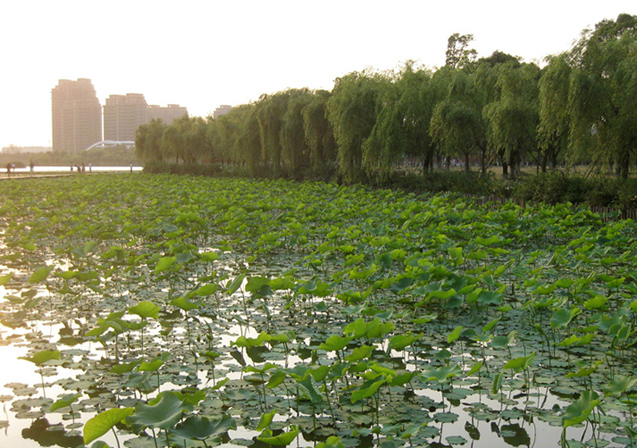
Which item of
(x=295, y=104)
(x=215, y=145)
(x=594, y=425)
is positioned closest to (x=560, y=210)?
(x=594, y=425)

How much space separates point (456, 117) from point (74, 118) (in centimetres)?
10500

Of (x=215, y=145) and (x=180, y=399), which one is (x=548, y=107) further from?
(x=215, y=145)

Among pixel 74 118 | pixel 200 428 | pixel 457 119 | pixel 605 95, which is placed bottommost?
pixel 200 428

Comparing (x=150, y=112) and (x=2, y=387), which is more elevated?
(x=150, y=112)

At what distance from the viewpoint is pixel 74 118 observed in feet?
348

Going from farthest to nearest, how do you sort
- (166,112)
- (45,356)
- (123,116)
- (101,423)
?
(166,112) → (123,116) → (45,356) → (101,423)

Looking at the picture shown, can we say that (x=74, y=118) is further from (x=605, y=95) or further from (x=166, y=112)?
(x=605, y=95)

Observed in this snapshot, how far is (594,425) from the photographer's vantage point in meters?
2.93

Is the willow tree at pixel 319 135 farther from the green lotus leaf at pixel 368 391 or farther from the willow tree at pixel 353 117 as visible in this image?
the green lotus leaf at pixel 368 391

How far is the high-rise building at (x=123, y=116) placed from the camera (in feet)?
340

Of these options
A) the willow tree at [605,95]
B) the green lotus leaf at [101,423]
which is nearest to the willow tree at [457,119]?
the willow tree at [605,95]

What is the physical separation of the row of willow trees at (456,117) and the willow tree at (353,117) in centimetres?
3

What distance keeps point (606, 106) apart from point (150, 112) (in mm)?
106374

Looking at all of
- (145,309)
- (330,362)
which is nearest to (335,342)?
(330,362)
